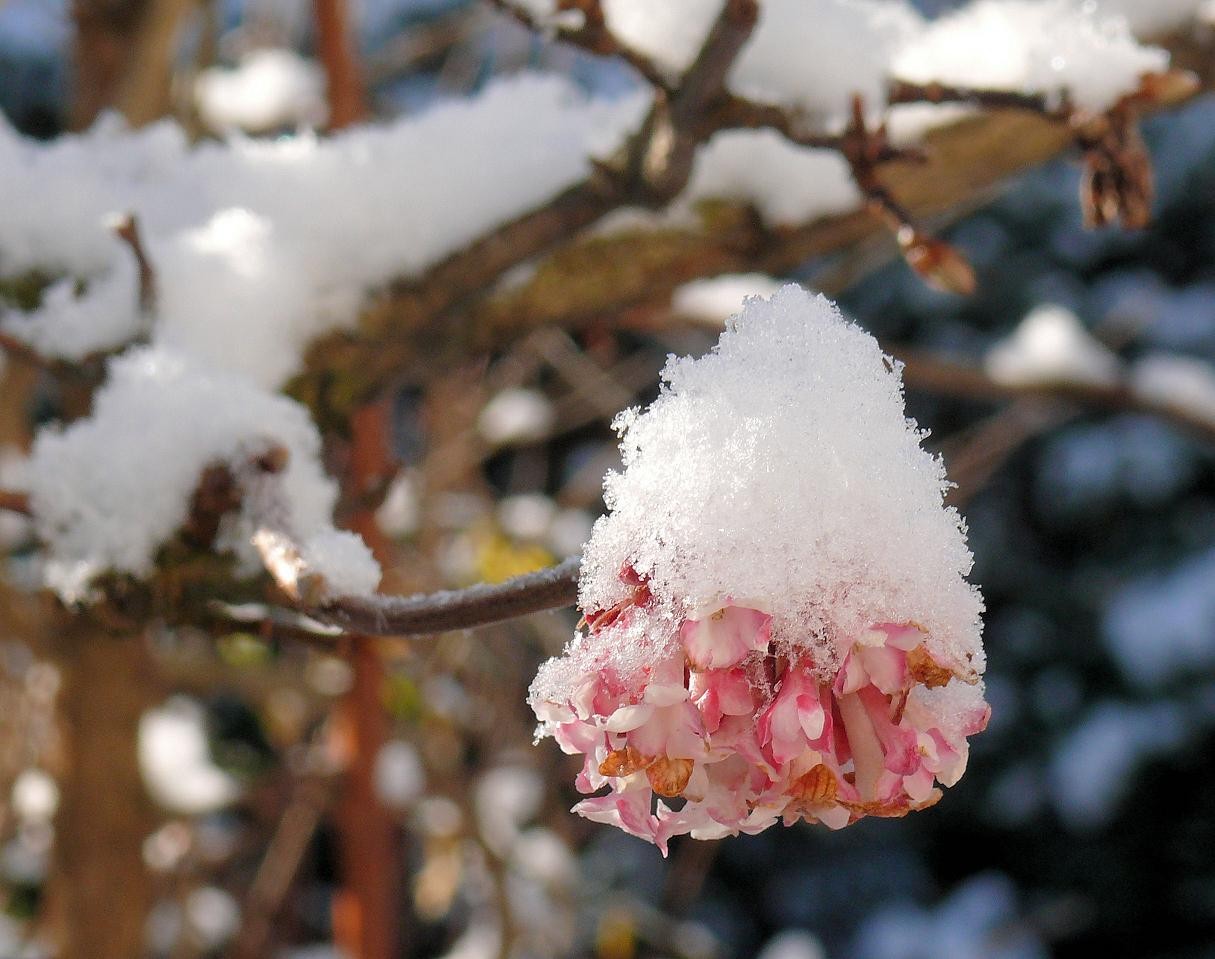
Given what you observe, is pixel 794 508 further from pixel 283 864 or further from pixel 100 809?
pixel 283 864

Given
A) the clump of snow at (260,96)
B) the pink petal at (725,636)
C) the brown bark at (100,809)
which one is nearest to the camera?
the pink petal at (725,636)

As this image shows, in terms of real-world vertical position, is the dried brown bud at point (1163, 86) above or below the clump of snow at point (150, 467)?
above

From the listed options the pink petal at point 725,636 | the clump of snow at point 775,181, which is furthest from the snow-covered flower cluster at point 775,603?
the clump of snow at point 775,181

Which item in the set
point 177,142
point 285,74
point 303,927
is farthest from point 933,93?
point 303,927

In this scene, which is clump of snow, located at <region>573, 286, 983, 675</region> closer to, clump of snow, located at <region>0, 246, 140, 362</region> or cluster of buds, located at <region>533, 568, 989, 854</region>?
cluster of buds, located at <region>533, 568, 989, 854</region>

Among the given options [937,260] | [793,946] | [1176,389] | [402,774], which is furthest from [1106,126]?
[793,946]

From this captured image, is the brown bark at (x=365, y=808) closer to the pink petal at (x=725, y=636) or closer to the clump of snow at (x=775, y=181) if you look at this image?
the clump of snow at (x=775, y=181)
